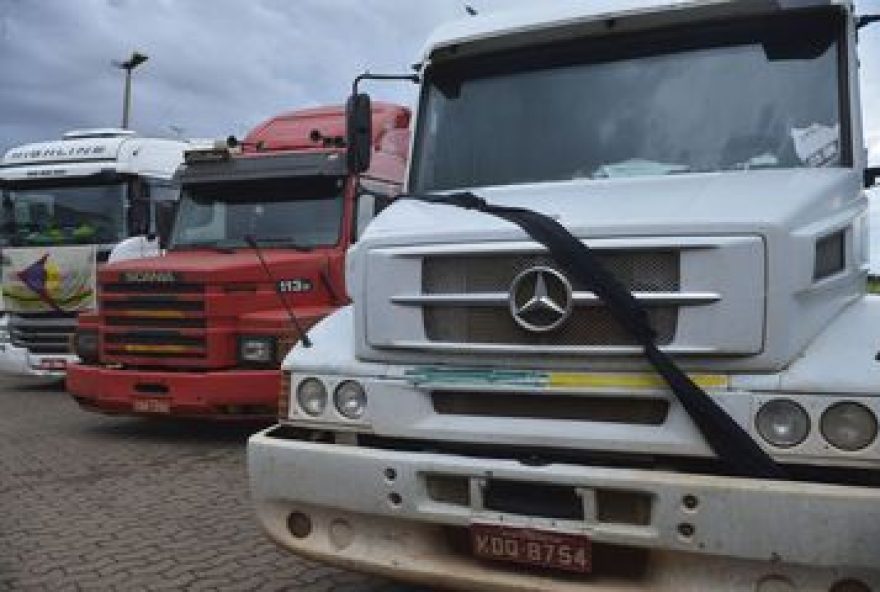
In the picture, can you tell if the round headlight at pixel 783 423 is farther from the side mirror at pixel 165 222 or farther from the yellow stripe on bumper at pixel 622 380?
the side mirror at pixel 165 222

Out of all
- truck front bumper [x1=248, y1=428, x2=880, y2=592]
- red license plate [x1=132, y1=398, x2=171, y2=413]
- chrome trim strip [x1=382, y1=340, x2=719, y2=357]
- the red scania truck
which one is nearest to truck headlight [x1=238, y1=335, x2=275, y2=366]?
the red scania truck

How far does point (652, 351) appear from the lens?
3.54 m

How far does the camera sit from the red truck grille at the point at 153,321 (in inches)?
348

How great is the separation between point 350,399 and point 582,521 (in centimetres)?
110

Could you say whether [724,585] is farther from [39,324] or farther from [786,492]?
[39,324]

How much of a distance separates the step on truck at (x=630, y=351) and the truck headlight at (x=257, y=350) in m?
Answer: 3.86

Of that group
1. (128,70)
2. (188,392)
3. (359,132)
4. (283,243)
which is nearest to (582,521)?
(359,132)

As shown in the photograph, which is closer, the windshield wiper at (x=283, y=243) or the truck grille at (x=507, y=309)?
the truck grille at (x=507, y=309)

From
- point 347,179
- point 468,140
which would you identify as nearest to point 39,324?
point 347,179

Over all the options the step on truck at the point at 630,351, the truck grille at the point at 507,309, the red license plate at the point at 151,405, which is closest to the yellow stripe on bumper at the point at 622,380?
the step on truck at the point at 630,351

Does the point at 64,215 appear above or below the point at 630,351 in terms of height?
above

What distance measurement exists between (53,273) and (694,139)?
32.9 ft

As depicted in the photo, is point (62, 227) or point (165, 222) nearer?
point (165, 222)

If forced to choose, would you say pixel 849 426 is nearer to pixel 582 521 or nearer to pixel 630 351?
pixel 630 351
